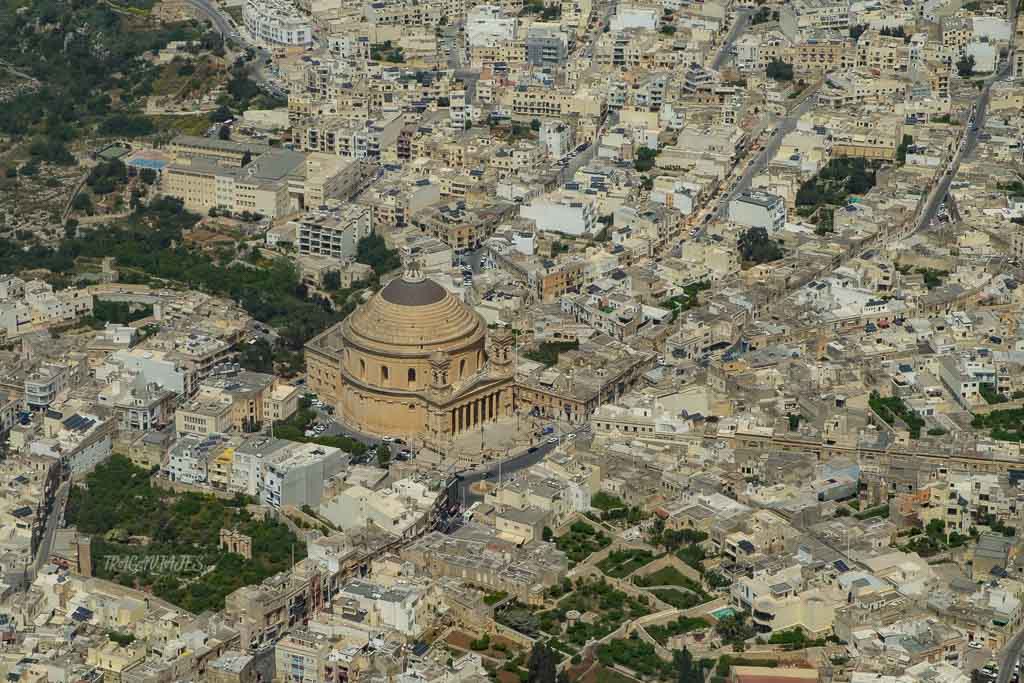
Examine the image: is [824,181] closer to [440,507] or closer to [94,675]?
[440,507]

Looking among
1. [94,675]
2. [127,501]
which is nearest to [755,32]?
[127,501]

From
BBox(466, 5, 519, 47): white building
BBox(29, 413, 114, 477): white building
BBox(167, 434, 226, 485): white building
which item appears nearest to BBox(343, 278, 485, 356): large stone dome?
BBox(167, 434, 226, 485): white building

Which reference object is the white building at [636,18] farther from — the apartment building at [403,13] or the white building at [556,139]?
the white building at [556,139]

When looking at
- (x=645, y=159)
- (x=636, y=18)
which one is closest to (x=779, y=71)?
(x=636, y=18)

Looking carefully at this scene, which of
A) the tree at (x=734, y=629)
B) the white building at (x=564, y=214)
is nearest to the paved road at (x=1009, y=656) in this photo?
the tree at (x=734, y=629)

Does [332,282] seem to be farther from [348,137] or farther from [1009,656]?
[1009,656]

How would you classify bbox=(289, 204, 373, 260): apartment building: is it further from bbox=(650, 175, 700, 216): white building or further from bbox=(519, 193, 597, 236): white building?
bbox=(650, 175, 700, 216): white building

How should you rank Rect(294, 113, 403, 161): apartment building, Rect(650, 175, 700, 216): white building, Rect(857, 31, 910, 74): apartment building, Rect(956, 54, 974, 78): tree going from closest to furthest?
Rect(650, 175, 700, 216): white building < Rect(294, 113, 403, 161): apartment building < Rect(956, 54, 974, 78): tree < Rect(857, 31, 910, 74): apartment building
